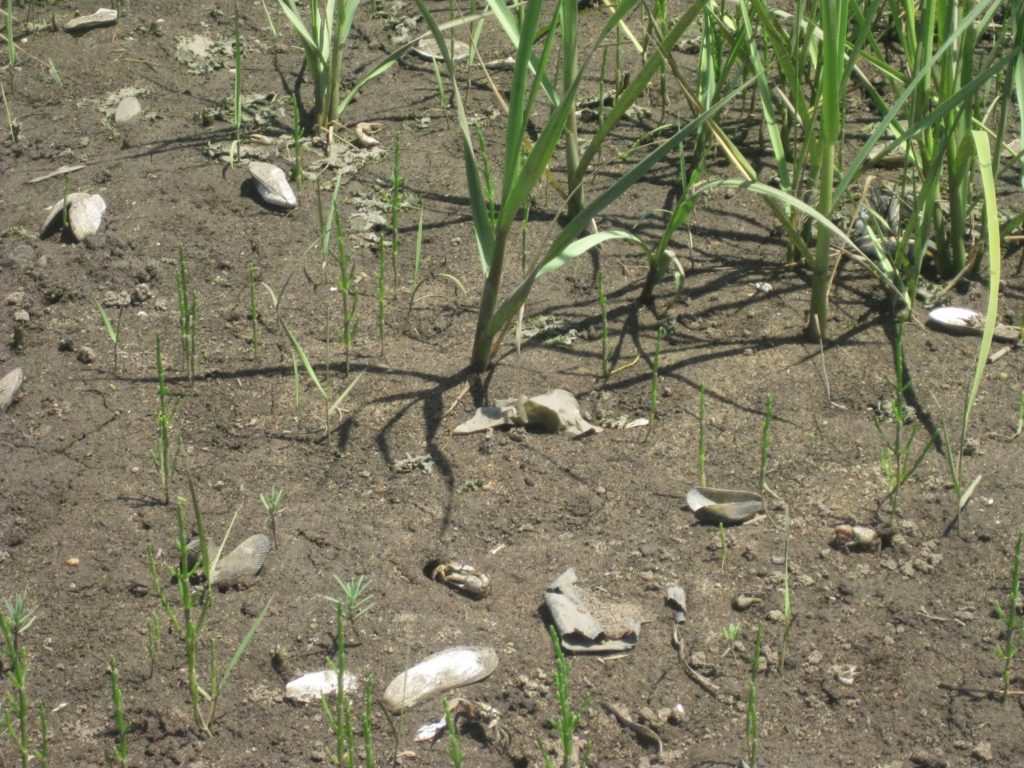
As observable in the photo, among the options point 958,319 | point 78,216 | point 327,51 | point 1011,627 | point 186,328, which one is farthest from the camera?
point 327,51

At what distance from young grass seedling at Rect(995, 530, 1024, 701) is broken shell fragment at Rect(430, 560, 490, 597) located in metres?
0.74

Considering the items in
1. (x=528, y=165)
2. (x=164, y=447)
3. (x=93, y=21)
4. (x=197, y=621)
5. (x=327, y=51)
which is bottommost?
(x=197, y=621)

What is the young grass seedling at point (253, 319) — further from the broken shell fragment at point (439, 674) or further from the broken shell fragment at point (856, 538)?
the broken shell fragment at point (856, 538)

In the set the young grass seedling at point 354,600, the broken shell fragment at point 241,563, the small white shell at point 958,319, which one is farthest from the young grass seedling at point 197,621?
the small white shell at point 958,319

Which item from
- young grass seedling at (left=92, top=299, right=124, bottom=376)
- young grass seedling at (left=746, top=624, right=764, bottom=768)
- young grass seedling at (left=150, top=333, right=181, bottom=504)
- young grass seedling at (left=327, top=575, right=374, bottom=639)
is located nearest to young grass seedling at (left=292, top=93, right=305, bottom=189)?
young grass seedling at (left=92, top=299, right=124, bottom=376)

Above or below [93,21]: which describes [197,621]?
below

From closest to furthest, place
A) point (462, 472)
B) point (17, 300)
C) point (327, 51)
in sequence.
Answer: point (462, 472) → point (17, 300) → point (327, 51)

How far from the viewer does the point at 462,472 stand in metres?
2.15

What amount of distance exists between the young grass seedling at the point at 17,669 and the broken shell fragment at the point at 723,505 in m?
1.02

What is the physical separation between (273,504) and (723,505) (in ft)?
2.37

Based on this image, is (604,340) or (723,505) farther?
(604,340)

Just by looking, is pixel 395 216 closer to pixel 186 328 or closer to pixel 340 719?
pixel 186 328

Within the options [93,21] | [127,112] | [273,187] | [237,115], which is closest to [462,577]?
[273,187]

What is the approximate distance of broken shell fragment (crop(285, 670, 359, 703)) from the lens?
5.83ft
